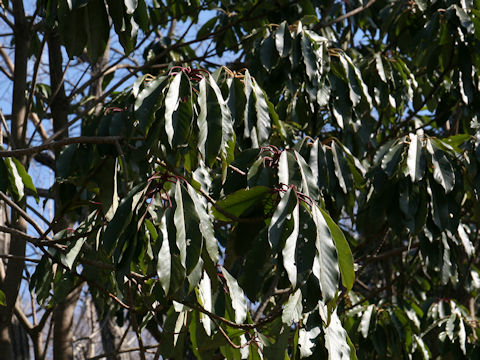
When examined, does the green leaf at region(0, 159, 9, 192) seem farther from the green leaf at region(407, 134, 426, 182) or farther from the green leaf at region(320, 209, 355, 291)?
the green leaf at region(407, 134, 426, 182)

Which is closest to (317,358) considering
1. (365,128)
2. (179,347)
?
(179,347)

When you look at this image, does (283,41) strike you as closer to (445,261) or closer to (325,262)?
(445,261)

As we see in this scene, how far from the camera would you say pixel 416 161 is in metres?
2.52

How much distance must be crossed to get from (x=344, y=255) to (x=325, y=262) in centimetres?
11

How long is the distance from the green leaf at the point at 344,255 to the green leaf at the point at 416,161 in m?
1.02

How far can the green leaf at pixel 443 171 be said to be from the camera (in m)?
2.48

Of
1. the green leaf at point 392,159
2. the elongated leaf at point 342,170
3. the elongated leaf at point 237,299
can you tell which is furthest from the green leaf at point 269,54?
the elongated leaf at point 237,299

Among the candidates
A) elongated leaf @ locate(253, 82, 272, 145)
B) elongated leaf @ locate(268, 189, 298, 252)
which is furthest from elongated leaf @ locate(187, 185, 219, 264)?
elongated leaf @ locate(253, 82, 272, 145)

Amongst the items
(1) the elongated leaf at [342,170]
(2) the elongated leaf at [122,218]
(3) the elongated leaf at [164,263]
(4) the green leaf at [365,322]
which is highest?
(1) the elongated leaf at [342,170]

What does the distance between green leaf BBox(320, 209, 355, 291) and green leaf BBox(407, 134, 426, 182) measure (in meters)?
1.02

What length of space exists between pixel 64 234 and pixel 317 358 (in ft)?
3.65

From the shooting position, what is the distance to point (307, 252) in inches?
56.3

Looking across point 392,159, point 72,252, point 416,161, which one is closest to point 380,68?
point 392,159

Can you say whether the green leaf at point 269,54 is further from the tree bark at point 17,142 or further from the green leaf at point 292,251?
the green leaf at point 292,251
